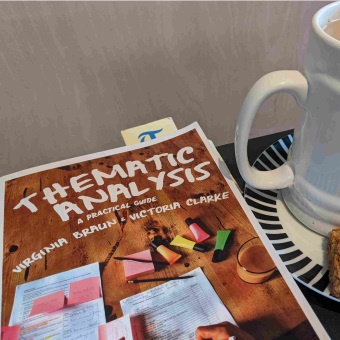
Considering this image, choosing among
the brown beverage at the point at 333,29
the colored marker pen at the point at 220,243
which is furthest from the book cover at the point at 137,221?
the brown beverage at the point at 333,29

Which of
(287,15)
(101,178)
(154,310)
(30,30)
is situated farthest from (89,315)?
(287,15)

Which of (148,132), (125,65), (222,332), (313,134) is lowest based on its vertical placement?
(222,332)

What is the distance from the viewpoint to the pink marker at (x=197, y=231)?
1.16 ft

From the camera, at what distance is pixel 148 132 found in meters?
0.49

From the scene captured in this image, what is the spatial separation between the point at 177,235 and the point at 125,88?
0.37 m

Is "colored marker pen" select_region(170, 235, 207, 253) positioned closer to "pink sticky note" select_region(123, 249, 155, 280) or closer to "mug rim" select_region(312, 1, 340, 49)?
"pink sticky note" select_region(123, 249, 155, 280)

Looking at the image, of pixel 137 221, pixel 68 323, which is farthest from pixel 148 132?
pixel 68 323

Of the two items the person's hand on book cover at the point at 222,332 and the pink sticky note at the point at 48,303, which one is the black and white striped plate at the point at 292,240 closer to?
the person's hand on book cover at the point at 222,332

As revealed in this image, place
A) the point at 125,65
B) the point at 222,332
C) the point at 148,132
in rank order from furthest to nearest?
the point at 125,65 → the point at 148,132 → the point at 222,332

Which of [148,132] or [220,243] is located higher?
[148,132]

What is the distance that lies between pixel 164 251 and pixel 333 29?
0.23 meters

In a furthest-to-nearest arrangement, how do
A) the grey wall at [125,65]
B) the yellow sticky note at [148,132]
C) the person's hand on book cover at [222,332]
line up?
the grey wall at [125,65] < the yellow sticky note at [148,132] < the person's hand on book cover at [222,332]

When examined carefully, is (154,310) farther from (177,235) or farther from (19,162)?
(19,162)

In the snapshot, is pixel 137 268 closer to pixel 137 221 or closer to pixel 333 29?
pixel 137 221
